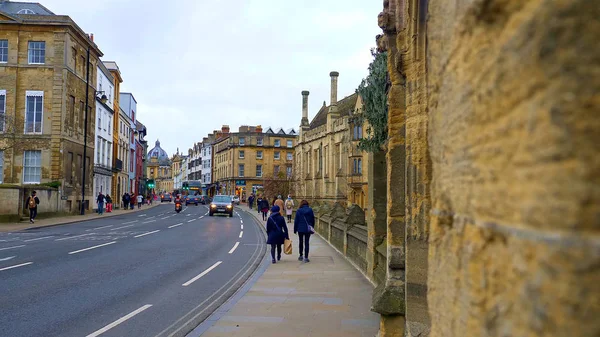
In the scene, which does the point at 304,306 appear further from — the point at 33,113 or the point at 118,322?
the point at 33,113

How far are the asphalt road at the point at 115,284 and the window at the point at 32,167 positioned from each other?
56.5ft

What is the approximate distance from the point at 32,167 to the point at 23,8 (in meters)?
13.2

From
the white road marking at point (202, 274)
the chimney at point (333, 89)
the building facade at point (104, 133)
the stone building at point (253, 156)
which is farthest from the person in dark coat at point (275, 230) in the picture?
the stone building at point (253, 156)

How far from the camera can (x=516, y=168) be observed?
97cm

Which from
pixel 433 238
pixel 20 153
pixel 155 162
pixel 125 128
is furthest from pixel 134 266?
pixel 155 162

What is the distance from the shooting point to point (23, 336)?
5930 mm

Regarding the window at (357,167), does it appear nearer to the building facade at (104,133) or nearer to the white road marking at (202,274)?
the building facade at (104,133)

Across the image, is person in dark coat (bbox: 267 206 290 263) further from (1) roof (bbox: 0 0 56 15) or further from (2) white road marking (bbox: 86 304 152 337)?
(1) roof (bbox: 0 0 56 15)

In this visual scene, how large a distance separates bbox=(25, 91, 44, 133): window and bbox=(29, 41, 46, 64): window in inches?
90.2

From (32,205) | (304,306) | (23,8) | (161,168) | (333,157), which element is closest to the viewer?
(304,306)

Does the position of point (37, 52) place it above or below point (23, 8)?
below

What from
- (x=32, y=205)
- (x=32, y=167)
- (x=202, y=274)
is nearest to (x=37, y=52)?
(x=32, y=167)

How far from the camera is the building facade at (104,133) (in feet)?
136

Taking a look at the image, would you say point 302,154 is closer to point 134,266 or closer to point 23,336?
point 134,266
